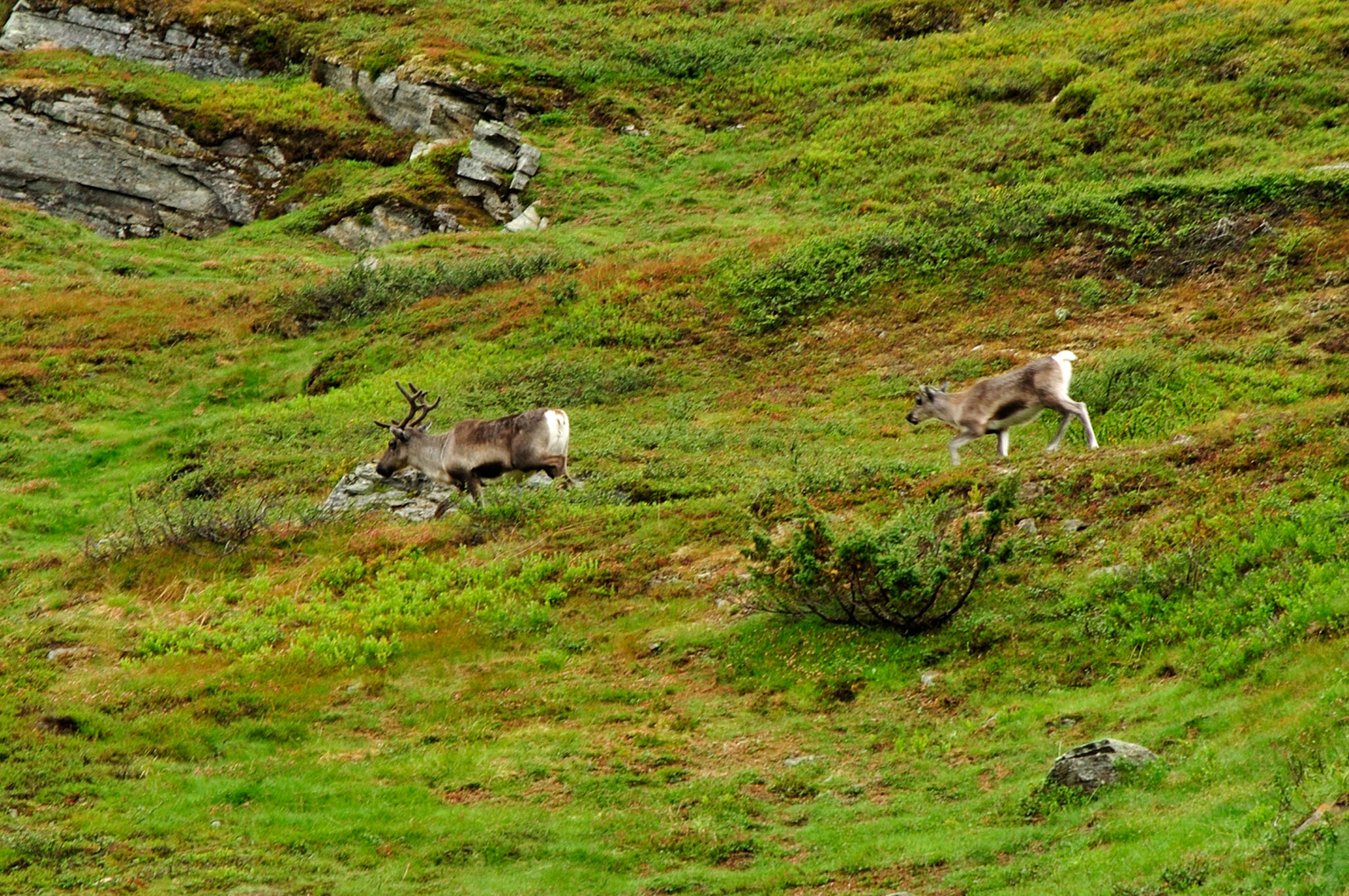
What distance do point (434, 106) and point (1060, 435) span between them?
117 ft

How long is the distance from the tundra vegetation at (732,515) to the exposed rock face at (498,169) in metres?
0.92

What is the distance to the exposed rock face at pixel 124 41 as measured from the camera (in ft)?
178

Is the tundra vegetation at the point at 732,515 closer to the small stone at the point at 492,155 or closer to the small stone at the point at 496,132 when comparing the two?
the small stone at the point at 492,155

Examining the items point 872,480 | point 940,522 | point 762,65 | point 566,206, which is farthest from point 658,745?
point 762,65

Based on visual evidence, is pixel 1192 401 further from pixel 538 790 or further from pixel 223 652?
pixel 223 652

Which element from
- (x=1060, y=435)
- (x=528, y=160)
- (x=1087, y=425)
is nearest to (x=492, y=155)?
(x=528, y=160)

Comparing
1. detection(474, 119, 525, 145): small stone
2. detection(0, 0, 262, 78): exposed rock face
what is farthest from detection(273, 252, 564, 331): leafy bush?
detection(0, 0, 262, 78): exposed rock face

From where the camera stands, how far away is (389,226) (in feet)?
139

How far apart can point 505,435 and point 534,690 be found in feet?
22.7

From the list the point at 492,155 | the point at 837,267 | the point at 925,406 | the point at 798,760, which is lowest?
the point at 798,760

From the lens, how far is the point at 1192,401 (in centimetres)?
2002

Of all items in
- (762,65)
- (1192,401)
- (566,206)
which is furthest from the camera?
(762,65)

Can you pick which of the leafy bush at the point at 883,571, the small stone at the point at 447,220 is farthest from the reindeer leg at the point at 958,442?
the small stone at the point at 447,220

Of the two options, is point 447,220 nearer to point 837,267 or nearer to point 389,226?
point 389,226
